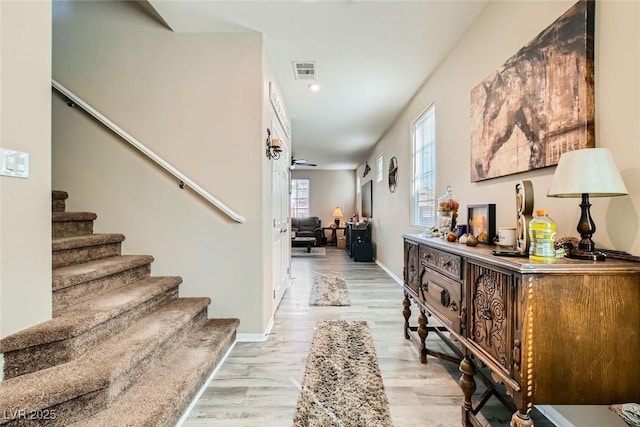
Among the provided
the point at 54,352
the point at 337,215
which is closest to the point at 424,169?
the point at 54,352

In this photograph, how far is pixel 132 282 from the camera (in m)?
2.36

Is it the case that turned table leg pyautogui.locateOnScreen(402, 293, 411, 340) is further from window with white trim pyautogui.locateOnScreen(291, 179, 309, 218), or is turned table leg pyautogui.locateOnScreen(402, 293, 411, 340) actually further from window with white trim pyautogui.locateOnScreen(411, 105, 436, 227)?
window with white trim pyautogui.locateOnScreen(291, 179, 309, 218)

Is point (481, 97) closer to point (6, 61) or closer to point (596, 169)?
point (596, 169)

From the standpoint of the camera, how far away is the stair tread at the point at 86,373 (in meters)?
1.24

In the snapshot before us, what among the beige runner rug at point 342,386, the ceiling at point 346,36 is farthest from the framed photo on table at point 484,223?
the ceiling at point 346,36

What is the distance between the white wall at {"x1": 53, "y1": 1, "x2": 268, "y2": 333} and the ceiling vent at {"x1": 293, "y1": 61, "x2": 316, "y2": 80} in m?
0.61

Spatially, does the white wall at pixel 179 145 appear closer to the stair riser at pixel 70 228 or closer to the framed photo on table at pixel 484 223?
the stair riser at pixel 70 228

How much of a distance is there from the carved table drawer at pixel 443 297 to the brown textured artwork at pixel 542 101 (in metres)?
0.85

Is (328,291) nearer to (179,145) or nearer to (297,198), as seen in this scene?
(179,145)

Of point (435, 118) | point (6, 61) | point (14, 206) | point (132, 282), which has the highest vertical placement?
point (435, 118)

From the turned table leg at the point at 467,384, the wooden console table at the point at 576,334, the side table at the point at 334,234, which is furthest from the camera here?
the side table at the point at 334,234

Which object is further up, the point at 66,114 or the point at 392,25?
the point at 392,25

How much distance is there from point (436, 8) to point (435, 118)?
1194mm

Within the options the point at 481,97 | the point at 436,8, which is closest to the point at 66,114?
the point at 436,8
